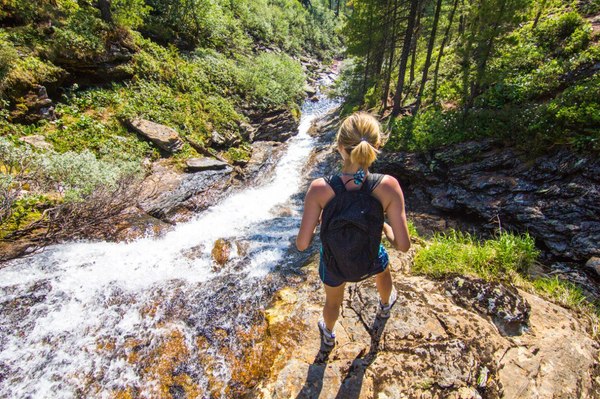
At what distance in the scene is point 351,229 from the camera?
224 cm

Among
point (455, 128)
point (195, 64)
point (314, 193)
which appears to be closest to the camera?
point (314, 193)

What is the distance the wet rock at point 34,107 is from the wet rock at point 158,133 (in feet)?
7.35

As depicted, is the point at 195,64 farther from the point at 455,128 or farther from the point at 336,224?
the point at 336,224

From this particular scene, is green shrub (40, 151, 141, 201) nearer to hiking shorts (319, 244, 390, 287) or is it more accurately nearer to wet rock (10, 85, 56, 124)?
wet rock (10, 85, 56, 124)

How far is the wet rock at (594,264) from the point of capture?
5055mm

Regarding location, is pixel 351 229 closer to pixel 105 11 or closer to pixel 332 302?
pixel 332 302

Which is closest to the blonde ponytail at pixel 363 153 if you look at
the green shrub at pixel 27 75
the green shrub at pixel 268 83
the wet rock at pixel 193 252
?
the wet rock at pixel 193 252

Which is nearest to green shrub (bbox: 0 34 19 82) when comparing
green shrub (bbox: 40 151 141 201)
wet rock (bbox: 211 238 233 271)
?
green shrub (bbox: 40 151 141 201)

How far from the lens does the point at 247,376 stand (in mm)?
3619

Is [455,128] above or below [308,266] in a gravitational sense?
above

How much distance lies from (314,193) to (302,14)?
160 ft

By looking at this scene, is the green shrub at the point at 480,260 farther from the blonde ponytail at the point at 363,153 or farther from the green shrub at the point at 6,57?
the green shrub at the point at 6,57

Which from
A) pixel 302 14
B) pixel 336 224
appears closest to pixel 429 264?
pixel 336 224

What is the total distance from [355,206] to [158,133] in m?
10.7
